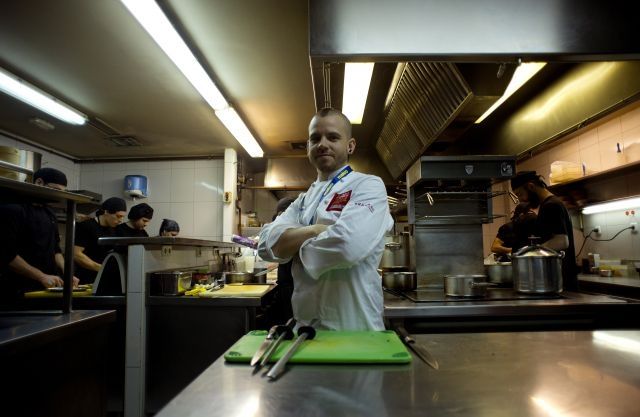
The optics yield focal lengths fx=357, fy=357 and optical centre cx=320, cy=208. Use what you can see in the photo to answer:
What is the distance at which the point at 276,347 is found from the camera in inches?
31.5

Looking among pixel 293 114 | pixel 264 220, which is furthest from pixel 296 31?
pixel 264 220

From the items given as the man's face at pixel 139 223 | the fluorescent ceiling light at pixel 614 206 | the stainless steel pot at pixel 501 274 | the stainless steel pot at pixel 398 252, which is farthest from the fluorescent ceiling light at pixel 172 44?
the fluorescent ceiling light at pixel 614 206

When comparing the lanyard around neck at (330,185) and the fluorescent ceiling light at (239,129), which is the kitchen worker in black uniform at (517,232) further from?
the fluorescent ceiling light at (239,129)

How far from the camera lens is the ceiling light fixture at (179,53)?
7.48 feet

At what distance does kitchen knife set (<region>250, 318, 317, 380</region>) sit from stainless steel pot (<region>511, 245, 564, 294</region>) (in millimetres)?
1767

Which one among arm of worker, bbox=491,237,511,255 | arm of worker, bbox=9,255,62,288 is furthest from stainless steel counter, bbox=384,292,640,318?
arm of worker, bbox=491,237,511,255

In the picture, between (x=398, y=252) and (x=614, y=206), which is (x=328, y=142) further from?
(x=614, y=206)

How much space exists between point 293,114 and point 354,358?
367cm

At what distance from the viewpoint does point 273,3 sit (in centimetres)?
232

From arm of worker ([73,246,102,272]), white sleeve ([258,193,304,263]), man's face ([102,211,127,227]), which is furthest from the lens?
man's face ([102,211,127,227])

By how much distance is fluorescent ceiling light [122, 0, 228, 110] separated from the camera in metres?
2.26

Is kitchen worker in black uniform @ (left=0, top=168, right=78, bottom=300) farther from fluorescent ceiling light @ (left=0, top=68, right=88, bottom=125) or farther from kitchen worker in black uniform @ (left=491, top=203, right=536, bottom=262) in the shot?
kitchen worker in black uniform @ (left=491, top=203, right=536, bottom=262)

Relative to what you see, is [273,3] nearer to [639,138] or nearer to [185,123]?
[185,123]

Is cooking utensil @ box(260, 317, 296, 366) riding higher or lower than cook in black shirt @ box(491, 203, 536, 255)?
lower
